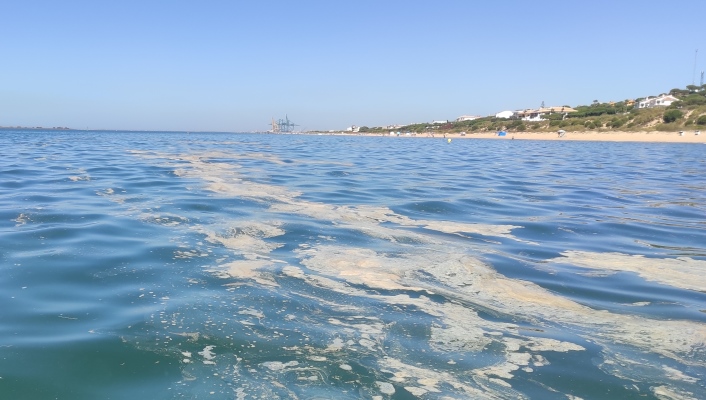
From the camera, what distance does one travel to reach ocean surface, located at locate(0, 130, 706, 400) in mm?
2320

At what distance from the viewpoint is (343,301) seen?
11.2ft

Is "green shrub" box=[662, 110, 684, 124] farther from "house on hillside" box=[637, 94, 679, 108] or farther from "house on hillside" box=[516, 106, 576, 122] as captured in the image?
"house on hillside" box=[516, 106, 576, 122]

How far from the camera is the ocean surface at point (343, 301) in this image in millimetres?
2320

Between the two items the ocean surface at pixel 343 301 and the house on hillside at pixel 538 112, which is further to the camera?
the house on hillside at pixel 538 112

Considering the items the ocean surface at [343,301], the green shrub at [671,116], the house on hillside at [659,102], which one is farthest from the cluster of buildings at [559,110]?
the ocean surface at [343,301]

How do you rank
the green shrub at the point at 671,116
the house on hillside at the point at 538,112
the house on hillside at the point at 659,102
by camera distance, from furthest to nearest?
the house on hillside at the point at 538,112 < the house on hillside at the point at 659,102 < the green shrub at the point at 671,116

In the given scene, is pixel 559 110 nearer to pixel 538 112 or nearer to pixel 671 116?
pixel 538 112

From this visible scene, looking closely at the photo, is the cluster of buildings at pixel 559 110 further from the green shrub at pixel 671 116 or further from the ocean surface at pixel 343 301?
the ocean surface at pixel 343 301

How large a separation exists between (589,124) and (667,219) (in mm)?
53167

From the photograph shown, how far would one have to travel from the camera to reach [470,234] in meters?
5.75

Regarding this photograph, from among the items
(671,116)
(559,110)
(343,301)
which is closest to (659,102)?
(559,110)

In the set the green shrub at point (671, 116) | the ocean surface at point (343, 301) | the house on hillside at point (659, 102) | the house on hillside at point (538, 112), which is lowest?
the ocean surface at point (343, 301)

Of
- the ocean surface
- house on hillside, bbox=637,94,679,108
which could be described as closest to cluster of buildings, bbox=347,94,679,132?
house on hillside, bbox=637,94,679,108

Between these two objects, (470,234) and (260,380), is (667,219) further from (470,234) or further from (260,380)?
(260,380)
